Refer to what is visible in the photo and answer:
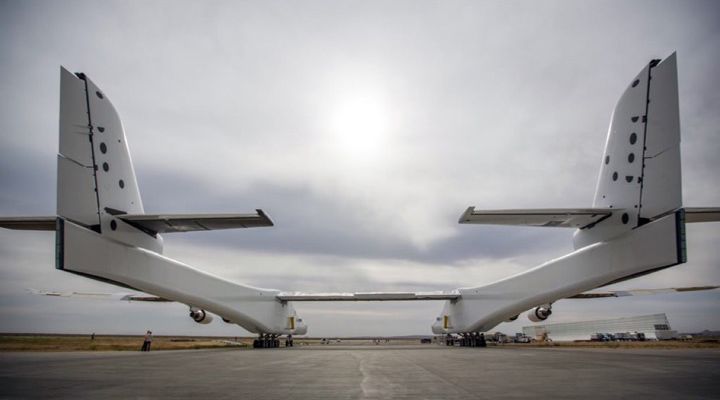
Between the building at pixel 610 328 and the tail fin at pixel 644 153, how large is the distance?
41.7 meters

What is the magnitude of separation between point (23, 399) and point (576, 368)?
36.1 ft

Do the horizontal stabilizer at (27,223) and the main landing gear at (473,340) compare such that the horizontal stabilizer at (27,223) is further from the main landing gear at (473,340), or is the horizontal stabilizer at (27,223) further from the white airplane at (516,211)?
the main landing gear at (473,340)

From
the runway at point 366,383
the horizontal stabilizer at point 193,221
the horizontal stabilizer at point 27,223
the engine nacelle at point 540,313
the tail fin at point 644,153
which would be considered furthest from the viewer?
the engine nacelle at point 540,313

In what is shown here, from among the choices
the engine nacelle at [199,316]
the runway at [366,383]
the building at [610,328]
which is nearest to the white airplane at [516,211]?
the runway at [366,383]

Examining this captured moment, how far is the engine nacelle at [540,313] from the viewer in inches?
1159

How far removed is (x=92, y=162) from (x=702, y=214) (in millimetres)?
17487

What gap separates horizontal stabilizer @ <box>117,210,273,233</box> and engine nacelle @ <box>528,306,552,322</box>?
792 inches

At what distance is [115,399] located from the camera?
7.34 meters

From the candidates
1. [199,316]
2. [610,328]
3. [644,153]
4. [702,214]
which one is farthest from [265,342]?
[610,328]

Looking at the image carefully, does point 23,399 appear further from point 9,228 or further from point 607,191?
point 607,191

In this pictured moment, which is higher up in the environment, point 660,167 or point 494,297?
point 660,167

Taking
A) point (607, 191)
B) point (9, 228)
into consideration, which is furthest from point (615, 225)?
point (9, 228)

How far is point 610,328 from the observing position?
57375 millimetres

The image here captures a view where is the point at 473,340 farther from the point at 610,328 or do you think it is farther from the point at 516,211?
the point at 610,328
